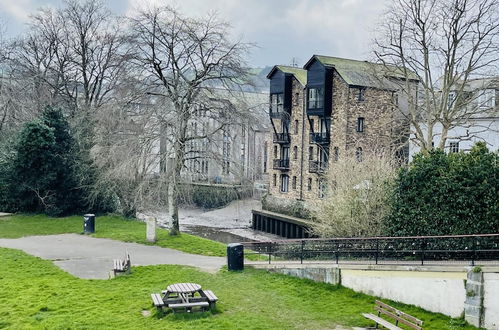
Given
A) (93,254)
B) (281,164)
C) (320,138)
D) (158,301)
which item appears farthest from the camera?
(281,164)

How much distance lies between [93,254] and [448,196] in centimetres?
1401

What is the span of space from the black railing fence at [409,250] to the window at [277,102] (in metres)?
29.8

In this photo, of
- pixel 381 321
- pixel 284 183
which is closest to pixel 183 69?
pixel 381 321

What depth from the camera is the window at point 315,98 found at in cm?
4288

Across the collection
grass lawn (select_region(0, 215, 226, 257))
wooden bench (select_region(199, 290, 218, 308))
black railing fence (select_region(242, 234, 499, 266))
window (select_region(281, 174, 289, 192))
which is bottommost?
grass lawn (select_region(0, 215, 226, 257))

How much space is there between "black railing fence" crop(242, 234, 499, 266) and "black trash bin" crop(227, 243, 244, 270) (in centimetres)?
178

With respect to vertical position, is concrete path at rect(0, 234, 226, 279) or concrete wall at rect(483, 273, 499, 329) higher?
concrete wall at rect(483, 273, 499, 329)

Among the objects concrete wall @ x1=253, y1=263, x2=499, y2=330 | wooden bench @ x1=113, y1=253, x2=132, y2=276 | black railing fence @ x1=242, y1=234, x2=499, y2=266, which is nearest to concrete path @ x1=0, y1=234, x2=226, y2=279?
wooden bench @ x1=113, y1=253, x2=132, y2=276

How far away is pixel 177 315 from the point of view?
12.1m

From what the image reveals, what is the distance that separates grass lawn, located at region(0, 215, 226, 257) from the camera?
76.9 feet

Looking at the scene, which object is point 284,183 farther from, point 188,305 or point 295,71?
point 188,305

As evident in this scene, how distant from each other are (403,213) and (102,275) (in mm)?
10315

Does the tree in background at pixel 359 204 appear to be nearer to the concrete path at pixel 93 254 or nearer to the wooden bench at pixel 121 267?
the concrete path at pixel 93 254

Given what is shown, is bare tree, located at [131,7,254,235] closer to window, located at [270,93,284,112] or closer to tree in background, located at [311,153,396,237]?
tree in background, located at [311,153,396,237]
